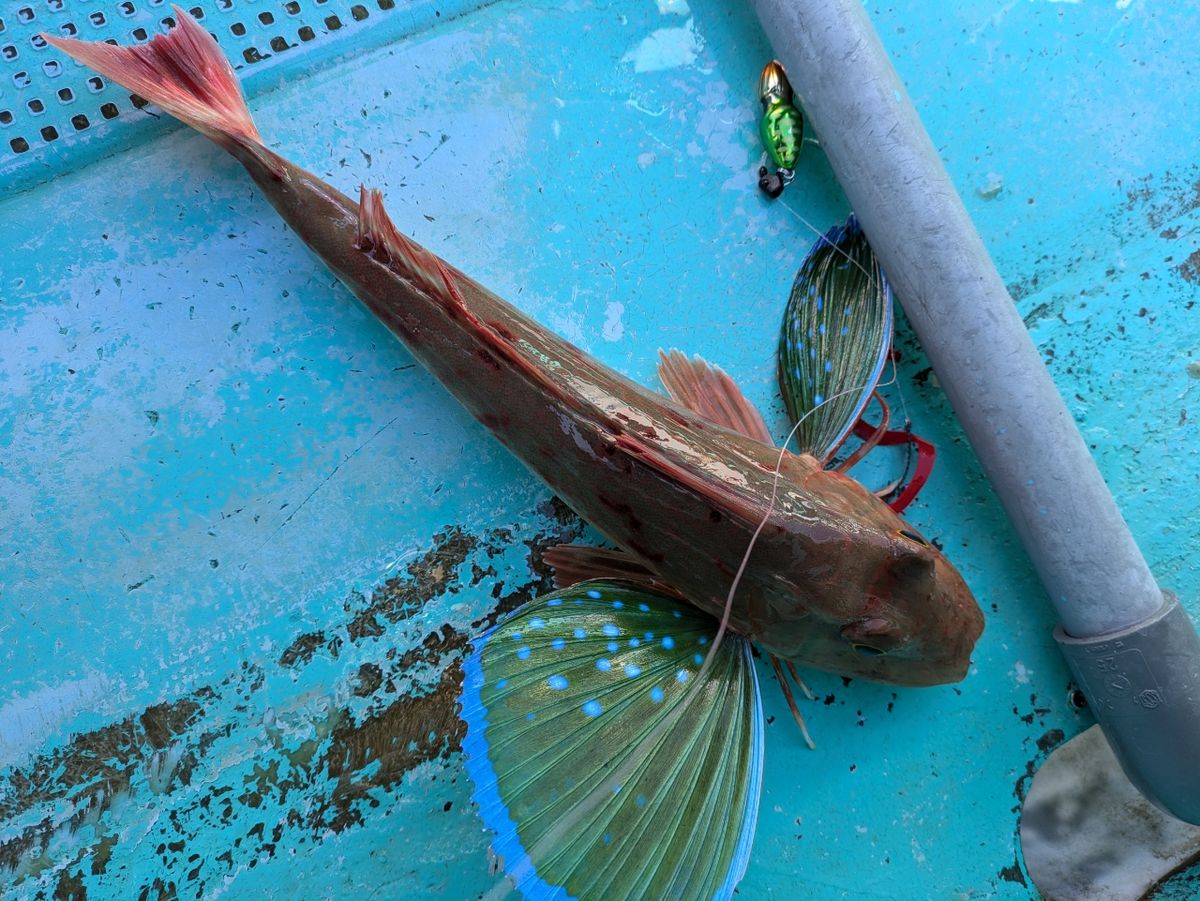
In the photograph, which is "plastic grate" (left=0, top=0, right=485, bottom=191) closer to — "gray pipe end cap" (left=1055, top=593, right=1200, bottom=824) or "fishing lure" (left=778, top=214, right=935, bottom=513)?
"fishing lure" (left=778, top=214, right=935, bottom=513)

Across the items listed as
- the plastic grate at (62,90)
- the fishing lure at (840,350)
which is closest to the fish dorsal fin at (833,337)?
the fishing lure at (840,350)

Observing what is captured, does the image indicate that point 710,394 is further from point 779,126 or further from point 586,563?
point 779,126

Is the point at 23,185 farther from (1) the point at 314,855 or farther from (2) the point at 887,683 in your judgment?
(2) the point at 887,683

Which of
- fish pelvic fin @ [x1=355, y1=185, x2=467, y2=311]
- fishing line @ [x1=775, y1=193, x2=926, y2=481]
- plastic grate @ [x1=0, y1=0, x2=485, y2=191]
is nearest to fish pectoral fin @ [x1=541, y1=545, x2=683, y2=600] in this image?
fish pelvic fin @ [x1=355, y1=185, x2=467, y2=311]

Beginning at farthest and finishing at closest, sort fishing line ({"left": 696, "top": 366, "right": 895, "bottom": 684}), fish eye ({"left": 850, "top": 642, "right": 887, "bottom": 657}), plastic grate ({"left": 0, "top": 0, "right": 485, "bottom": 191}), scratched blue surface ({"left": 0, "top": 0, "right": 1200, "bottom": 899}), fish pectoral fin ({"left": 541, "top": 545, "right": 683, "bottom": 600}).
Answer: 1. plastic grate ({"left": 0, "top": 0, "right": 485, "bottom": 191})
2. scratched blue surface ({"left": 0, "top": 0, "right": 1200, "bottom": 899})
3. fish pectoral fin ({"left": 541, "top": 545, "right": 683, "bottom": 600})
4. fish eye ({"left": 850, "top": 642, "right": 887, "bottom": 657})
5. fishing line ({"left": 696, "top": 366, "right": 895, "bottom": 684})

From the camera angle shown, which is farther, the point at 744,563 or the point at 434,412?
the point at 434,412

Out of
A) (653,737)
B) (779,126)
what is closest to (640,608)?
(653,737)

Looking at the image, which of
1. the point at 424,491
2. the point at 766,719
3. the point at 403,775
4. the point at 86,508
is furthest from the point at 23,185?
the point at 766,719
